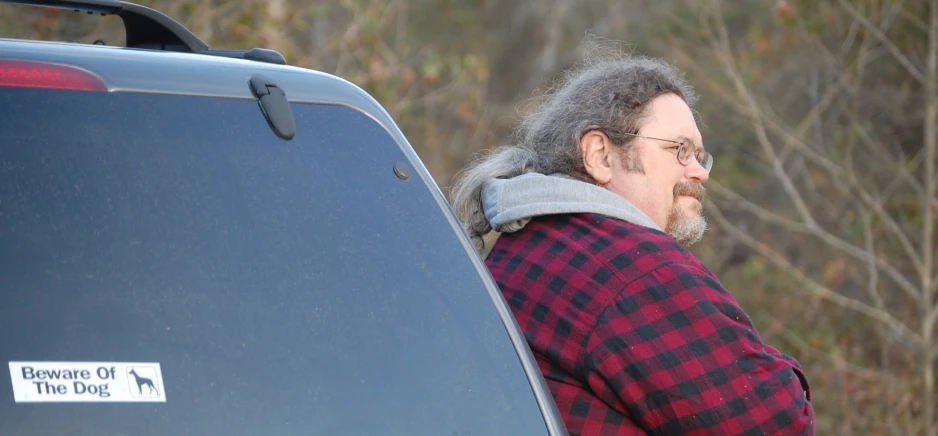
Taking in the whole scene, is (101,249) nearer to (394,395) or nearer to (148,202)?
(148,202)

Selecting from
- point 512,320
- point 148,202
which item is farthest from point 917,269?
point 148,202

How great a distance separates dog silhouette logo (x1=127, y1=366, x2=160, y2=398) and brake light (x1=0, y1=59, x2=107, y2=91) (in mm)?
463

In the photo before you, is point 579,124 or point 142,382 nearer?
point 142,382

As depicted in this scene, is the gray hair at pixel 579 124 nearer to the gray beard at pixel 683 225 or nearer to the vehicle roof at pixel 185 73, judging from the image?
the gray beard at pixel 683 225

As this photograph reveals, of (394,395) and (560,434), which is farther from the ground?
(394,395)

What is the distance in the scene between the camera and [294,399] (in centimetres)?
175

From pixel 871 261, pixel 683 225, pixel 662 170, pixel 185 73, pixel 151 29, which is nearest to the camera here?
pixel 185 73

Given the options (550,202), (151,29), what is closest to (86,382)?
(151,29)

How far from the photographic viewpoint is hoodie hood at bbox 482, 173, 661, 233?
284cm

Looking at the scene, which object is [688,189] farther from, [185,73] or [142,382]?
[142,382]

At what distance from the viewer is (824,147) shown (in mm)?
8602

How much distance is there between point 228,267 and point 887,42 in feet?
21.9

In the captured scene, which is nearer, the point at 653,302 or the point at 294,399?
the point at 294,399

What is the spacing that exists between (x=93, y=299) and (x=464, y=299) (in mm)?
622
